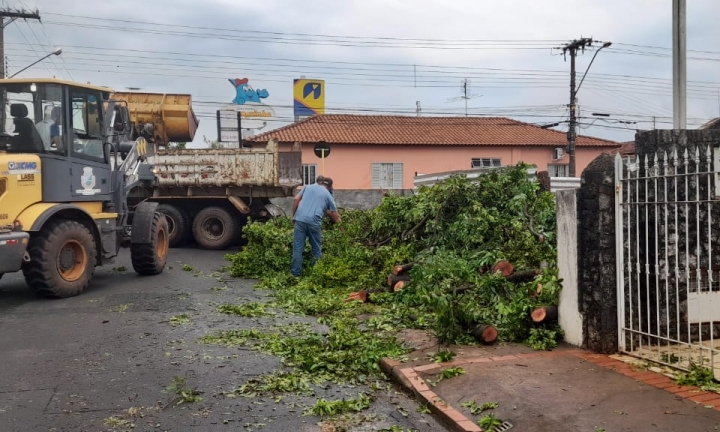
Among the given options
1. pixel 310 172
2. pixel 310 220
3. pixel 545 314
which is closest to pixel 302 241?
pixel 310 220

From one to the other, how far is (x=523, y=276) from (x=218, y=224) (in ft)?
34.3

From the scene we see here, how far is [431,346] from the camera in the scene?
6109 mm

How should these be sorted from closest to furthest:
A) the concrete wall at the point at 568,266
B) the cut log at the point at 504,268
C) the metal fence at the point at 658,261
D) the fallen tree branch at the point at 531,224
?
the metal fence at the point at 658,261
the concrete wall at the point at 568,266
the cut log at the point at 504,268
the fallen tree branch at the point at 531,224

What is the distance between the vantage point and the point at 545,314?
6.18 metres

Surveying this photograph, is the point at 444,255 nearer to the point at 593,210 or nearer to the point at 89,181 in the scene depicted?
the point at 593,210

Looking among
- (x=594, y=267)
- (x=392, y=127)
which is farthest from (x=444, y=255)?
(x=392, y=127)

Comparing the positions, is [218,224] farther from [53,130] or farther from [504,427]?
[504,427]

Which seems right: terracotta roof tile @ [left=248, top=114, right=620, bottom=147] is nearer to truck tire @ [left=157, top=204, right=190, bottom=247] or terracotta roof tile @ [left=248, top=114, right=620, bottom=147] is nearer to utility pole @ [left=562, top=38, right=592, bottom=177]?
utility pole @ [left=562, top=38, right=592, bottom=177]

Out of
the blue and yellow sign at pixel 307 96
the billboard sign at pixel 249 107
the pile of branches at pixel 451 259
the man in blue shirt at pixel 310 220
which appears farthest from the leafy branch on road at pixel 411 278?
the blue and yellow sign at pixel 307 96

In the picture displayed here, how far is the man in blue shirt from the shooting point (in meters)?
10.4

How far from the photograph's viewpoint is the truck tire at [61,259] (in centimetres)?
843

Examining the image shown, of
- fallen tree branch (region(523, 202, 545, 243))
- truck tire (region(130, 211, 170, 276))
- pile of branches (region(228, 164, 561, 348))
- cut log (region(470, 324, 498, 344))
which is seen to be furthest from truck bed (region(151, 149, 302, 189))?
cut log (region(470, 324, 498, 344))

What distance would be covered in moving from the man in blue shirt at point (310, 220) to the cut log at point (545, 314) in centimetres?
496

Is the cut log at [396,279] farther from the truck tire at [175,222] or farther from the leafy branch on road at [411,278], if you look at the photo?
the truck tire at [175,222]
